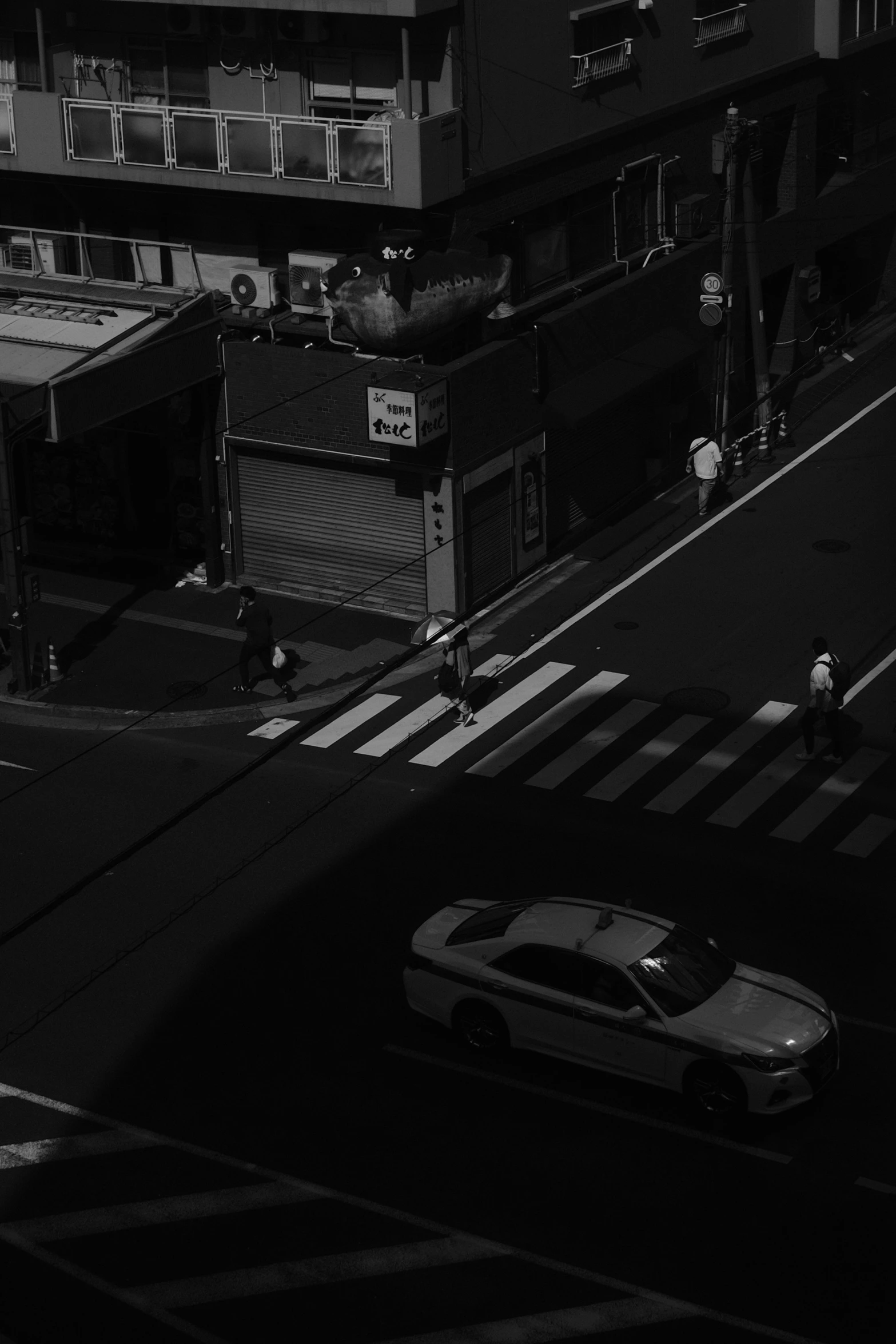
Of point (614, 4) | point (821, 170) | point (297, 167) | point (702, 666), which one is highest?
point (614, 4)

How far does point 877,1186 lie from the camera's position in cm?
1675

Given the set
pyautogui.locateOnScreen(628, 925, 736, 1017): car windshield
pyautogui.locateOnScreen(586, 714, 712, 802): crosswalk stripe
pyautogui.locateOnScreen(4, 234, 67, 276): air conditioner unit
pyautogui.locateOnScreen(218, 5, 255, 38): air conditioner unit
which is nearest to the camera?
pyautogui.locateOnScreen(628, 925, 736, 1017): car windshield

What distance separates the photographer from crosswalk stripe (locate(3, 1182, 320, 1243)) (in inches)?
658

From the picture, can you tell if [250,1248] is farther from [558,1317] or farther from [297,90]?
[297,90]

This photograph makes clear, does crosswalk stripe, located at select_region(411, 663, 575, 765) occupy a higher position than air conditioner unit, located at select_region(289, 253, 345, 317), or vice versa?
air conditioner unit, located at select_region(289, 253, 345, 317)

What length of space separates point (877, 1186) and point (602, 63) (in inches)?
916

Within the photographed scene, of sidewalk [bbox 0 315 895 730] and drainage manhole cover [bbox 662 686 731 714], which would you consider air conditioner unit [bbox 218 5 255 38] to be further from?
drainage manhole cover [bbox 662 686 731 714]

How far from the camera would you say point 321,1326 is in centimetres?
1538

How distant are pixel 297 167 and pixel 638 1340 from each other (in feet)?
70.0

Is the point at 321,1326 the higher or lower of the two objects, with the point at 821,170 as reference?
lower

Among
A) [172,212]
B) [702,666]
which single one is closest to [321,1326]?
[702,666]

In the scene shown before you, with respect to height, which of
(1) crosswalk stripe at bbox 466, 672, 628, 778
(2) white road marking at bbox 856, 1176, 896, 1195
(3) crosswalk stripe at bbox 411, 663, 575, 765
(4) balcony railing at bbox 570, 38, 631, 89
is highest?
(4) balcony railing at bbox 570, 38, 631, 89

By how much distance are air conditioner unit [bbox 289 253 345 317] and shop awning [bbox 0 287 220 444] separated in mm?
1485

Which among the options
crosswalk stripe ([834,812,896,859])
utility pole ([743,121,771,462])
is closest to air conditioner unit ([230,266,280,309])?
utility pole ([743,121,771,462])
